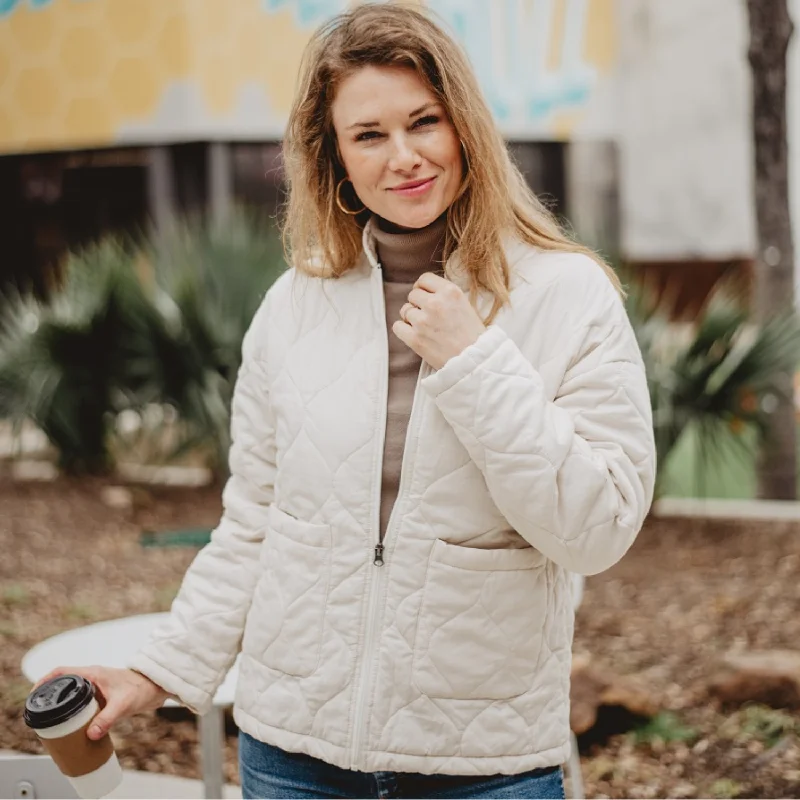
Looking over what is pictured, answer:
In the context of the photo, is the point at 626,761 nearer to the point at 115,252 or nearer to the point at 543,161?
the point at 115,252

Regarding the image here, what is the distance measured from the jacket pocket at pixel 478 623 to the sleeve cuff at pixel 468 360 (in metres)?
0.22

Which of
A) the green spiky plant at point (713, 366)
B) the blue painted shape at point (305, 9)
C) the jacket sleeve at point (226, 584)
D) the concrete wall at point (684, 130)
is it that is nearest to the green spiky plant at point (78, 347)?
the blue painted shape at point (305, 9)

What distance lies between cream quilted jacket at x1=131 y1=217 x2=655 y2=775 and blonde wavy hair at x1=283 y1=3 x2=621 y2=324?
0.04 m

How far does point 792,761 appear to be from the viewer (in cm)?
326

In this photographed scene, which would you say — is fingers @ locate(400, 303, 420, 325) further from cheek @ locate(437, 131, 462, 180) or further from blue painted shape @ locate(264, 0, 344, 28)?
blue painted shape @ locate(264, 0, 344, 28)

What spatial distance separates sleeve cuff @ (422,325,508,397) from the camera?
4.75 ft

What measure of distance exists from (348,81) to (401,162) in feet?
0.50

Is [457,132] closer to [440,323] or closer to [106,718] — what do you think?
[440,323]

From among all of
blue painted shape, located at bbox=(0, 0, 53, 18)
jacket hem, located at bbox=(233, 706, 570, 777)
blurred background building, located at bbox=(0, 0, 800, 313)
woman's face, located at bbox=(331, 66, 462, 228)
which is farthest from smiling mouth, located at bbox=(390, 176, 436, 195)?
blurred background building, located at bbox=(0, 0, 800, 313)

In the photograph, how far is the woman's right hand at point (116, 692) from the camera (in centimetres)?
160

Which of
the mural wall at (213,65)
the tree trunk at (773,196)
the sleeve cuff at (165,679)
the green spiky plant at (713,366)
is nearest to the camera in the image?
the sleeve cuff at (165,679)

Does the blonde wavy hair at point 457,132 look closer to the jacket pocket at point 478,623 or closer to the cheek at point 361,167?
the cheek at point 361,167

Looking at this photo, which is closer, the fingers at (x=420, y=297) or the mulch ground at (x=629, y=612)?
the fingers at (x=420, y=297)

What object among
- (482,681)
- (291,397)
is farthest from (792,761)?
(291,397)
